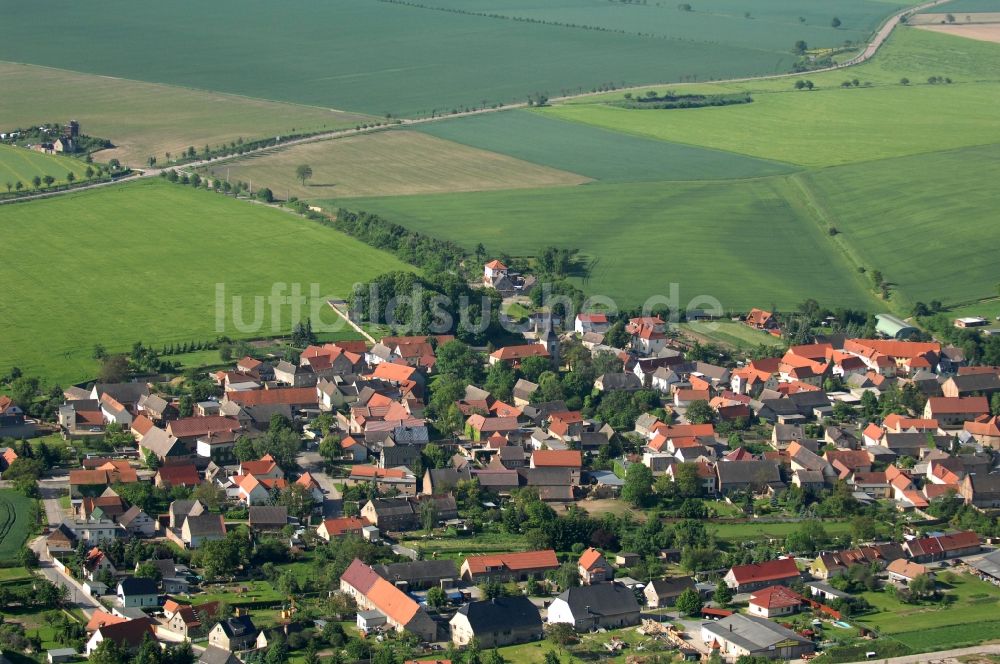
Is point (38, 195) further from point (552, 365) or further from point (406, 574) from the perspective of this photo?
point (406, 574)

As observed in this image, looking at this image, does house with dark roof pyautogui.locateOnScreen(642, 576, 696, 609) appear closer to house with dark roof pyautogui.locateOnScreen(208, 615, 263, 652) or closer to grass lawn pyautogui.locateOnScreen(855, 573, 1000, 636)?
grass lawn pyautogui.locateOnScreen(855, 573, 1000, 636)

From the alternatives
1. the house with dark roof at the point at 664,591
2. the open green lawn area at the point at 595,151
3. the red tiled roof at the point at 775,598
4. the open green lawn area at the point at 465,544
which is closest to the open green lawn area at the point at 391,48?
the open green lawn area at the point at 595,151

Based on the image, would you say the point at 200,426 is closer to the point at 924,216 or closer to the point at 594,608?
the point at 594,608

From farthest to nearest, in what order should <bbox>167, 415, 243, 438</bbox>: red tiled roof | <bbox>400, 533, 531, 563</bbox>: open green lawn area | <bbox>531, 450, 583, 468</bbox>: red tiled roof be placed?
<bbox>167, 415, 243, 438</bbox>: red tiled roof → <bbox>531, 450, 583, 468</bbox>: red tiled roof → <bbox>400, 533, 531, 563</bbox>: open green lawn area

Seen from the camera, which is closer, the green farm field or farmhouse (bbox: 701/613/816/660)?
farmhouse (bbox: 701/613/816/660)

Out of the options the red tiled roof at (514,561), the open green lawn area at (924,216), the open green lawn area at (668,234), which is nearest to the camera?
the red tiled roof at (514,561)

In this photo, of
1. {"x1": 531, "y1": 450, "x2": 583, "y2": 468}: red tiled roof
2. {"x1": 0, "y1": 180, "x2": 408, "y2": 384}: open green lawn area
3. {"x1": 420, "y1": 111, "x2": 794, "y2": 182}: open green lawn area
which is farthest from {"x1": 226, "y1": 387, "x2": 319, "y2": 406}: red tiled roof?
{"x1": 420, "y1": 111, "x2": 794, "y2": 182}: open green lawn area

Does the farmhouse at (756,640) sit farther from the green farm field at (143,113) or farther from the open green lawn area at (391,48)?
the open green lawn area at (391,48)
